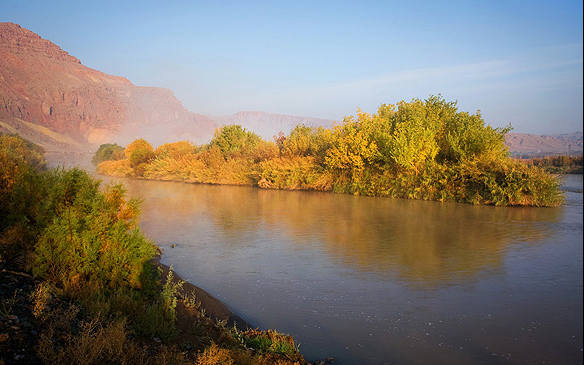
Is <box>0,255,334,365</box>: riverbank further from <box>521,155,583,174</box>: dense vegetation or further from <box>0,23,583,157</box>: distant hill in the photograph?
<box>521,155,583,174</box>: dense vegetation

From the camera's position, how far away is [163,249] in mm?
10688

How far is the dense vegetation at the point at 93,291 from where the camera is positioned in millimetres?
3715

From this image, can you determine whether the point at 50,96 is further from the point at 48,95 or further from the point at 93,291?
the point at 93,291

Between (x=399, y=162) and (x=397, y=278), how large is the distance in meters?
15.2

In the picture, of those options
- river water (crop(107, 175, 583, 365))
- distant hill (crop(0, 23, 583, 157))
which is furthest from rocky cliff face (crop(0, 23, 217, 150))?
river water (crop(107, 175, 583, 365))

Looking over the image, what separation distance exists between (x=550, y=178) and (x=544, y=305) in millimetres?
15013

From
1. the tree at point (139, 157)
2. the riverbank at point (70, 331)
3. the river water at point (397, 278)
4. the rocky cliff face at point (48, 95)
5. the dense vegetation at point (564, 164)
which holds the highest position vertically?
the rocky cliff face at point (48, 95)

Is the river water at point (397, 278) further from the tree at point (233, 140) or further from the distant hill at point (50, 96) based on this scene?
the tree at point (233, 140)

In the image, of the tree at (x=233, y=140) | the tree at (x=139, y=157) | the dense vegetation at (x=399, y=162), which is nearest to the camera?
the dense vegetation at (x=399, y=162)

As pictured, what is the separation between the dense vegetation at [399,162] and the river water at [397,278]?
10.6 ft

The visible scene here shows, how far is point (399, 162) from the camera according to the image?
2262 centimetres

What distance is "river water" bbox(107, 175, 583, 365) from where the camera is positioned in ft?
17.7

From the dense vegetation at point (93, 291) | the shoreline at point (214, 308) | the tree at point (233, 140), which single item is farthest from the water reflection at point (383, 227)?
the tree at point (233, 140)

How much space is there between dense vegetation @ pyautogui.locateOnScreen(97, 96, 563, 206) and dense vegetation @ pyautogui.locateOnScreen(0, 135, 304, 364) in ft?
59.5
